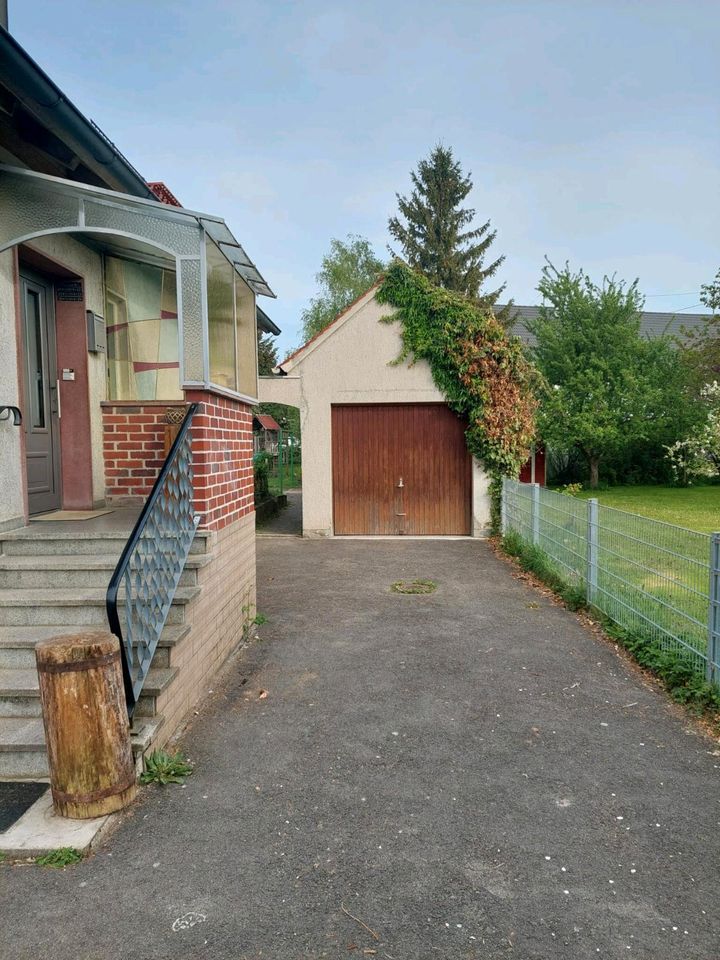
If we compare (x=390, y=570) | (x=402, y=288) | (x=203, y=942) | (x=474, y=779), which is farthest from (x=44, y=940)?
(x=402, y=288)

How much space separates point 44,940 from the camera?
Result: 2020 mm

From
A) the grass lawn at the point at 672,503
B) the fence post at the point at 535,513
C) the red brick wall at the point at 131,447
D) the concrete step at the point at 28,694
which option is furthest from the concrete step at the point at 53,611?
the grass lawn at the point at 672,503

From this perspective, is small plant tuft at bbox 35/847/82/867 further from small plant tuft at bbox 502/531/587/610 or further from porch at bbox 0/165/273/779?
small plant tuft at bbox 502/531/587/610

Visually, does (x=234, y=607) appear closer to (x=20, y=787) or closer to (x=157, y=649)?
(x=157, y=649)

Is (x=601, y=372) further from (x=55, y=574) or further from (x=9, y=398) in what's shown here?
(x=55, y=574)

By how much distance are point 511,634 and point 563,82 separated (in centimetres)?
964

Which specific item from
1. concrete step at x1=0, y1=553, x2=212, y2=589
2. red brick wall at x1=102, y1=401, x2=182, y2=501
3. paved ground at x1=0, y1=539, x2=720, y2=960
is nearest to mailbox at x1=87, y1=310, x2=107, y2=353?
red brick wall at x1=102, y1=401, x2=182, y2=501

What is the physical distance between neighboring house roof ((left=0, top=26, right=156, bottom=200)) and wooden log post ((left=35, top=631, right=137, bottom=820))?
9.97 ft

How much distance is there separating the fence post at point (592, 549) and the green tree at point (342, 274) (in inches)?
1205

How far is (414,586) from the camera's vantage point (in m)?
7.46

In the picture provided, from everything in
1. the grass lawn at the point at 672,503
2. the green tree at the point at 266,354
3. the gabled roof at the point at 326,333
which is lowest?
the grass lawn at the point at 672,503

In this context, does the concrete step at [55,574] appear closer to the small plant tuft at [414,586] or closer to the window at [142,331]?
the window at [142,331]

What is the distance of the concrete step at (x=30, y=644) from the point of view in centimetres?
340

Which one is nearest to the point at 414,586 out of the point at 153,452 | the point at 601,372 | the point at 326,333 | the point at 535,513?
the point at 535,513
